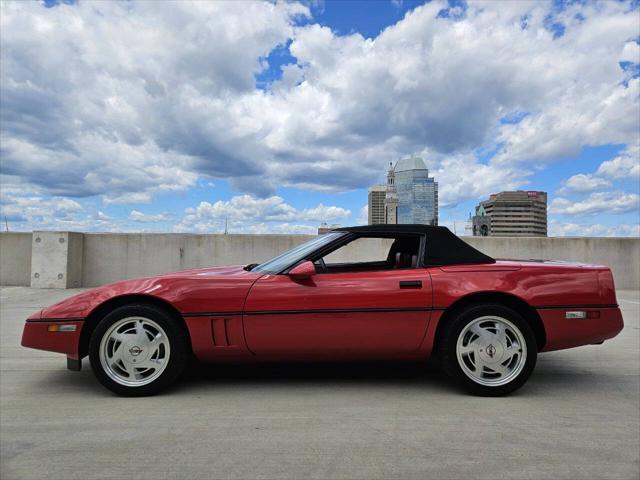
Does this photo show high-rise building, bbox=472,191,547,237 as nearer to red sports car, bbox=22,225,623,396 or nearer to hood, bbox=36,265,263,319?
red sports car, bbox=22,225,623,396

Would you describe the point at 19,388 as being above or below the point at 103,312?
below

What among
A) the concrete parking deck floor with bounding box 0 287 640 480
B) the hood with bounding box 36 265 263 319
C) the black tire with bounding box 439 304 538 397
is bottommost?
the concrete parking deck floor with bounding box 0 287 640 480

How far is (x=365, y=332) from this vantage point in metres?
3.02

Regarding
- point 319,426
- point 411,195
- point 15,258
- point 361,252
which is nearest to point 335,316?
point 319,426

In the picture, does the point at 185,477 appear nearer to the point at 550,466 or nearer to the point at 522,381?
the point at 550,466

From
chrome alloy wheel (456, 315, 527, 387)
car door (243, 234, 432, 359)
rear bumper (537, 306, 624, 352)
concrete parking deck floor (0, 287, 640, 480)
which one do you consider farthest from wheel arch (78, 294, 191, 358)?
rear bumper (537, 306, 624, 352)

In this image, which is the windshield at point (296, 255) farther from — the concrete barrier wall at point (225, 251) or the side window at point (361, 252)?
the concrete barrier wall at point (225, 251)

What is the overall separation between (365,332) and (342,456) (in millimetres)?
968

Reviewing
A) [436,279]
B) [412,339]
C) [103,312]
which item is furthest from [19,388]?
[436,279]

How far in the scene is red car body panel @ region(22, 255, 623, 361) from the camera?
9.81ft

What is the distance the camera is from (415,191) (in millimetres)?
17281

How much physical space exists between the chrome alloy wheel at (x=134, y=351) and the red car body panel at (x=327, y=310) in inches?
7.8

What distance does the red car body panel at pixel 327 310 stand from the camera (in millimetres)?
2990

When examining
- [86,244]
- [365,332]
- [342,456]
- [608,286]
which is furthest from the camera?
[86,244]
